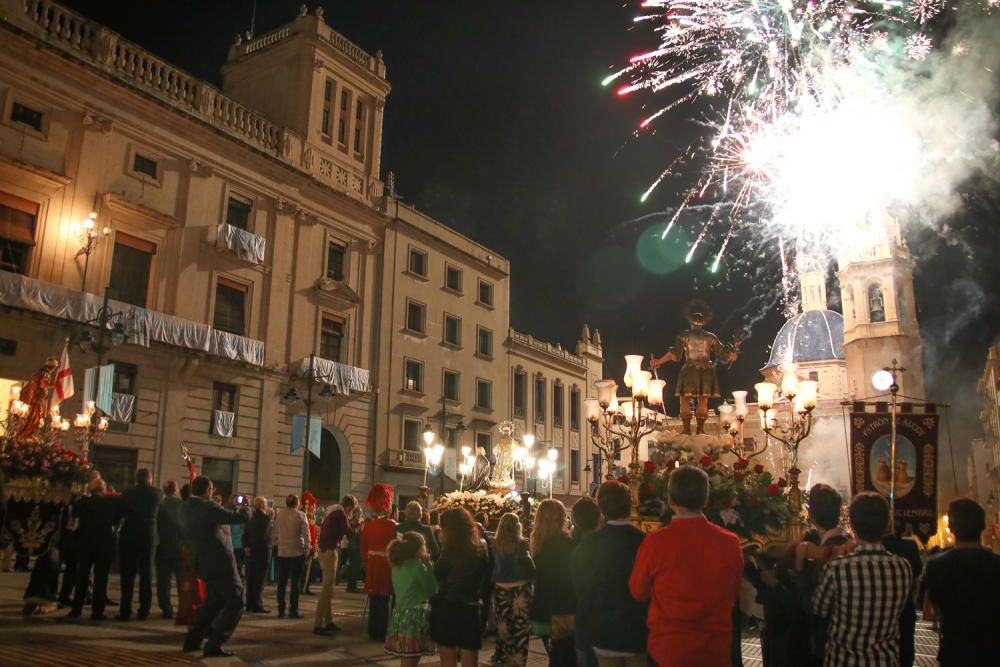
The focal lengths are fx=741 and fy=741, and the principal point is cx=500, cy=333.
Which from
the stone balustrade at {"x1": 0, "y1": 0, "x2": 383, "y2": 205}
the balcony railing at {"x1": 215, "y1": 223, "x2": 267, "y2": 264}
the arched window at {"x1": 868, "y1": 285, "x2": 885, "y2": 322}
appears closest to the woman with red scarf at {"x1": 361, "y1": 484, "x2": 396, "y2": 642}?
the balcony railing at {"x1": 215, "y1": 223, "x2": 267, "y2": 264}

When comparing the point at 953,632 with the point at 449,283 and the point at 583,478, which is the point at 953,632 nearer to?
the point at 449,283

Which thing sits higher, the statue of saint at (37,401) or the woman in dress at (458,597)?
the statue of saint at (37,401)

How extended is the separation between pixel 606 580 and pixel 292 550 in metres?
7.95

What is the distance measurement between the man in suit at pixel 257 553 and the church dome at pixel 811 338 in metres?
63.2

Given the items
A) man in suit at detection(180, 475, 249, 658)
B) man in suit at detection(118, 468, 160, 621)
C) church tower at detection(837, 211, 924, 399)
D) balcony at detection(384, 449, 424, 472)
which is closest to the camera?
man in suit at detection(180, 475, 249, 658)

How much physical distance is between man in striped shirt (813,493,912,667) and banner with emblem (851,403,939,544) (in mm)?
12392

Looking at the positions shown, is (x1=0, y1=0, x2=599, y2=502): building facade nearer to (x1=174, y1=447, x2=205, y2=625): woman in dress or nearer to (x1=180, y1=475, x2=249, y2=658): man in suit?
(x1=174, y1=447, x2=205, y2=625): woman in dress

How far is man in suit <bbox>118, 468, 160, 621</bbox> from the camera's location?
968 centimetres

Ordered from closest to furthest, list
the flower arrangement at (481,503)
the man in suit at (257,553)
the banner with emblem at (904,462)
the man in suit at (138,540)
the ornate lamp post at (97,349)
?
the man in suit at (138,540), the man in suit at (257,553), the flower arrangement at (481,503), the banner with emblem at (904,462), the ornate lamp post at (97,349)

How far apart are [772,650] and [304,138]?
24406 mm

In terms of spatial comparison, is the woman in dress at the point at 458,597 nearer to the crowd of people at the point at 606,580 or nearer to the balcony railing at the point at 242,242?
the crowd of people at the point at 606,580

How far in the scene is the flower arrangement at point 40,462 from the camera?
9.34 m

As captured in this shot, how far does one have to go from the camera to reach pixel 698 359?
11320 mm

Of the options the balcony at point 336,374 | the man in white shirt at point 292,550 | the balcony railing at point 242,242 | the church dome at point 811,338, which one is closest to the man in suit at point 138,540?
the man in white shirt at point 292,550
